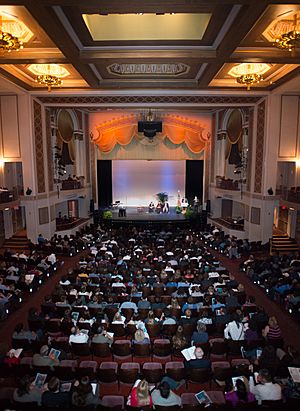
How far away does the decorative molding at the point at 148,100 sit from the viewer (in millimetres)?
17328

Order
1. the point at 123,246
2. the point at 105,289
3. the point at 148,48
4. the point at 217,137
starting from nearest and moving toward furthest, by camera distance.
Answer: the point at 105,289 → the point at 148,48 → the point at 123,246 → the point at 217,137

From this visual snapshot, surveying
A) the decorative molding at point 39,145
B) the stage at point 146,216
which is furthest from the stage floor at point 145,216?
the decorative molding at point 39,145

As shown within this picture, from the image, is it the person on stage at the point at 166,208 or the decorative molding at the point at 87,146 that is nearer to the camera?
the decorative molding at the point at 87,146

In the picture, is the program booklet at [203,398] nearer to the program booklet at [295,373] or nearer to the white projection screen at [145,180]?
the program booklet at [295,373]

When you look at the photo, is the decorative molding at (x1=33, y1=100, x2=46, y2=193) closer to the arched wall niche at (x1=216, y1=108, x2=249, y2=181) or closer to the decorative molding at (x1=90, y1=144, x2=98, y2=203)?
the decorative molding at (x1=90, y1=144, x2=98, y2=203)

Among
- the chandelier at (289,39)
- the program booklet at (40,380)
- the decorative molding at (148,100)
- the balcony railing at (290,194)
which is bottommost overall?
the program booklet at (40,380)

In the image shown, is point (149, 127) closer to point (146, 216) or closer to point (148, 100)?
point (148, 100)

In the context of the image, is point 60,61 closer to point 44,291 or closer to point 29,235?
point 44,291

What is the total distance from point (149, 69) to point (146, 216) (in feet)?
40.2

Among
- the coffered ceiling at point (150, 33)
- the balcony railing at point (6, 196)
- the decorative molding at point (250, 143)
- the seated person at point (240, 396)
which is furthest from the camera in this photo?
the decorative molding at point (250, 143)

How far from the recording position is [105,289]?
1029 centimetres

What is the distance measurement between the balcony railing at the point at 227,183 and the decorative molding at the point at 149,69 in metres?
9.14

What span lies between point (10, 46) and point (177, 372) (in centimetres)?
870

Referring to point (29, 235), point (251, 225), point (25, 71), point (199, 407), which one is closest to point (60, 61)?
point (25, 71)
